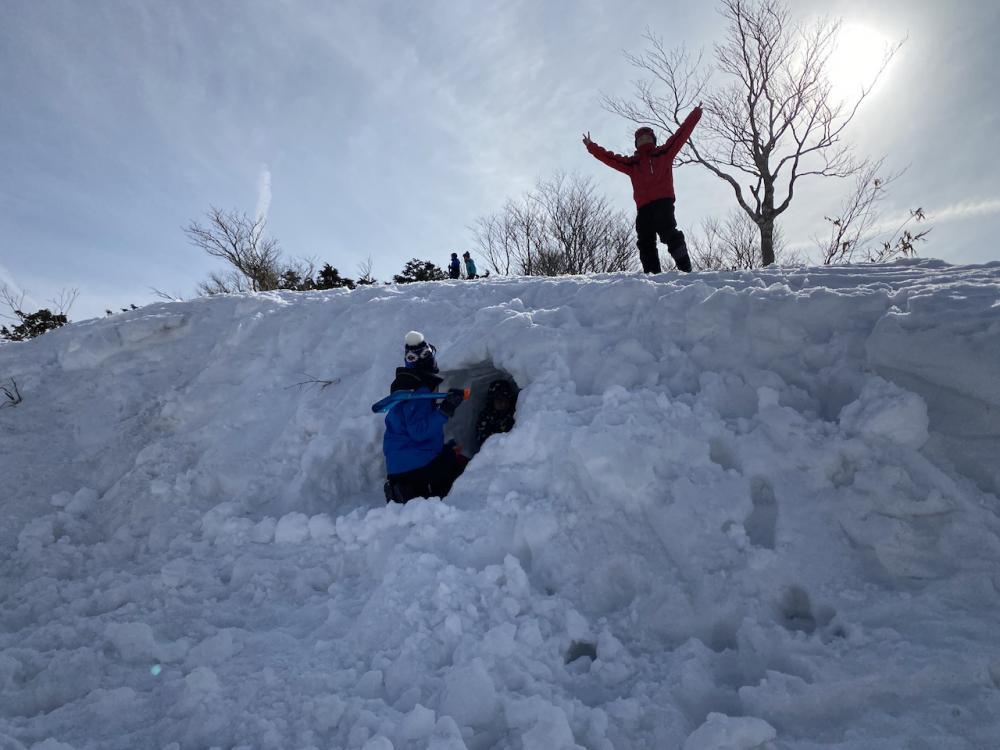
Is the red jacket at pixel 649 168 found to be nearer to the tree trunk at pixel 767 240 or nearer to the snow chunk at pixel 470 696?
the snow chunk at pixel 470 696

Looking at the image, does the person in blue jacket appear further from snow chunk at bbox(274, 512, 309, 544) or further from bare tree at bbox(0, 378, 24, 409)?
bare tree at bbox(0, 378, 24, 409)

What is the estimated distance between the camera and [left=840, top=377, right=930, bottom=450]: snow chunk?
252cm

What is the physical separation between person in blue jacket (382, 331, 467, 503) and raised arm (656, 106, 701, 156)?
357cm

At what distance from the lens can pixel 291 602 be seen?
3.04 meters

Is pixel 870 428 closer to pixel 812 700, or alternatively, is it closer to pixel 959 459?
pixel 959 459

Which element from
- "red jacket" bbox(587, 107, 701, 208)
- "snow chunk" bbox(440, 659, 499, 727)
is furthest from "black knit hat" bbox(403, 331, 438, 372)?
"red jacket" bbox(587, 107, 701, 208)

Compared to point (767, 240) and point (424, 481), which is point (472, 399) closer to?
point (424, 481)

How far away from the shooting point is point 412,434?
379 centimetres

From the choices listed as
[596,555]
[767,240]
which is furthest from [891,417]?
[767,240]

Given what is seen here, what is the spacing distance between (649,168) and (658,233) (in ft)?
2.38

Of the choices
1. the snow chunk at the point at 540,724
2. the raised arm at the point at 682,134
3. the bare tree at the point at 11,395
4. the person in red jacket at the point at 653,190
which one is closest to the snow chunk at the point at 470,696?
the snow chunk at the point at 540,724

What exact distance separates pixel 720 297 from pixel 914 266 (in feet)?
5.73

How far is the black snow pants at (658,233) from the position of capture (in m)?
5.32

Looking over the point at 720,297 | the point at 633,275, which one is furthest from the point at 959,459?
the point at 633,275
